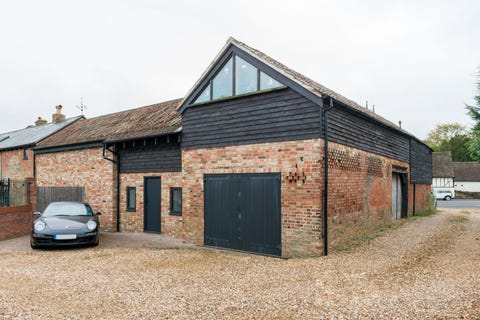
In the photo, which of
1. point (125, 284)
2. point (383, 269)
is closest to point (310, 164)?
point (383, 269)

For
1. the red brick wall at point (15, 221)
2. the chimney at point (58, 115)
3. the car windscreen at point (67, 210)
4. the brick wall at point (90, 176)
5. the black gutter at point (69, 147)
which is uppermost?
the chimney at point (58, 115)

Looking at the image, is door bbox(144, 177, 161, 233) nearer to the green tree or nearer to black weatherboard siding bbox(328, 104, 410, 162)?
black weatherboard siding bbox(328, 104, 410, 162)

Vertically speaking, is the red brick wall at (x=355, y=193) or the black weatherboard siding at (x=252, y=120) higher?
the black weatherboard siding at (x=252, y=120)

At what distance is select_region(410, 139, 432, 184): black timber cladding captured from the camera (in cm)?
Answer: 1780

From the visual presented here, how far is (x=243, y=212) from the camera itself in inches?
377

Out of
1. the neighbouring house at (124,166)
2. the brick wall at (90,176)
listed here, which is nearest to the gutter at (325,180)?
the neighbouring house at (124,166)

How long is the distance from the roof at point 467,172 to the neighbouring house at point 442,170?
6.17m

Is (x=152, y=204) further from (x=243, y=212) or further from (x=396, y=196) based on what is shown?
Answer: (x=396, y=196)

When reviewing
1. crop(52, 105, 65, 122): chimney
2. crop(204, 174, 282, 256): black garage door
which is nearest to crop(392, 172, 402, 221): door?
crop(204, 174, 282, 256): black garage door

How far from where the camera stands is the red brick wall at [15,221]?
1230 centimetres

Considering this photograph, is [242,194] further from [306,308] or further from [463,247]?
[463,247]

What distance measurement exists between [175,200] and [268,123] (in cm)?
504

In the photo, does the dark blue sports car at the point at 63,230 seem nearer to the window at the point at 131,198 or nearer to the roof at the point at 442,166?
the window at the point at 131,198

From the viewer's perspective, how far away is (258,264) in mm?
8023
